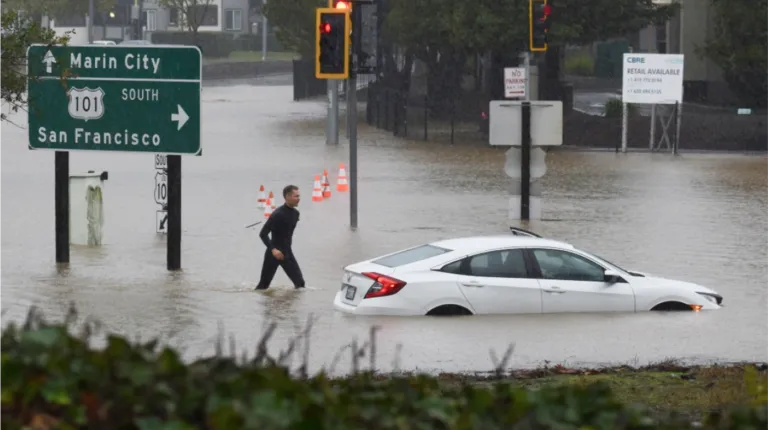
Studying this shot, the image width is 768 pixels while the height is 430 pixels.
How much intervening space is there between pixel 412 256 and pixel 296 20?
4997cm

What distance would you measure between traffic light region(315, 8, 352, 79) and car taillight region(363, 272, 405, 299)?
10.1 metres

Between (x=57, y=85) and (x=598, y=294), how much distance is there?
350 inches

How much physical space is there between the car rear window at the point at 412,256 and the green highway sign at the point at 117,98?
16.6ft

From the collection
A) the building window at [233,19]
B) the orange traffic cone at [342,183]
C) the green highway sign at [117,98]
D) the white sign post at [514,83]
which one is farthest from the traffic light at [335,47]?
the building window at [233,19]

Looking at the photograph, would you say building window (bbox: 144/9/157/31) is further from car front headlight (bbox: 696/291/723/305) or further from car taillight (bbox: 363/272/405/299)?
car taillight (bbox: 363/272/405/299)

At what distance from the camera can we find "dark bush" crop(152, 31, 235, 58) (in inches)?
3814

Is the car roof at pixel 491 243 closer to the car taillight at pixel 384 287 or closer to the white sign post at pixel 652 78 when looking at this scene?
the car taillight at pixel 384 287

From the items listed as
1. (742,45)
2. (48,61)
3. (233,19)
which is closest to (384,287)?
(48,61)

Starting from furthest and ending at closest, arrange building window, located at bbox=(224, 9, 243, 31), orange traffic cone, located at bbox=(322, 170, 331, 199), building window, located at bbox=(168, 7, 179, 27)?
building window, located at bbox=(224, 9, 243, 31) < building window, located at bbox=(168, 7, 179, 27) < orange traffic cone, located at bbox=(322, 170, 331, 199)

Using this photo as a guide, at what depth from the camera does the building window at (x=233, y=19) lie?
116188 mm

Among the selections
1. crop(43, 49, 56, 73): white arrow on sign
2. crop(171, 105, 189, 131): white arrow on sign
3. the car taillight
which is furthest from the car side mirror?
crop(43, 49, 56, 73): white arrow on sign

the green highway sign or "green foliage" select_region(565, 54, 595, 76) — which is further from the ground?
"green foliage" select_region(565, 54, 595, 76)

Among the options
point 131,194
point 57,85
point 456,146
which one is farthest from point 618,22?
point 57,85

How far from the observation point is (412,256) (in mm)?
17203
